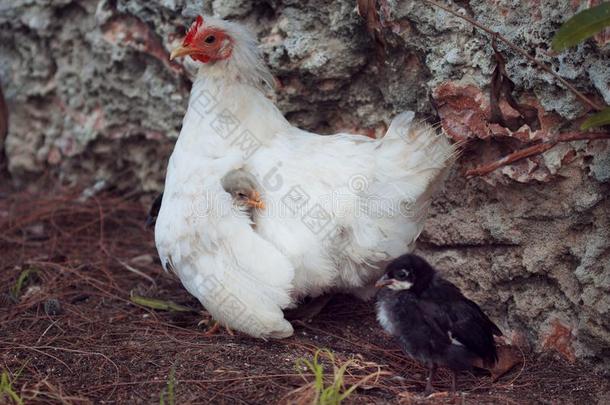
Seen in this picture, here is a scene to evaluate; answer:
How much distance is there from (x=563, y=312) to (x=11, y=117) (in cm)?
476

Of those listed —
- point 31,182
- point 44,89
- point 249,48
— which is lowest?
point 31,182

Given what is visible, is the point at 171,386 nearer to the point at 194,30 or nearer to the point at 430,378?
the point at 430,378

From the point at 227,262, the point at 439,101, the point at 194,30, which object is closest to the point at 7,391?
the point at 227,262

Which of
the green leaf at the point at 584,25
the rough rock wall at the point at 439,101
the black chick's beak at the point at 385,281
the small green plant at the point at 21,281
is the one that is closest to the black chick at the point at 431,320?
the black chick's beak at the point at 385,281

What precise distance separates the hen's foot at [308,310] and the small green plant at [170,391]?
962 millimetres

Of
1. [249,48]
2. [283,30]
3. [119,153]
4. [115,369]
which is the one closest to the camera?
[115,369]

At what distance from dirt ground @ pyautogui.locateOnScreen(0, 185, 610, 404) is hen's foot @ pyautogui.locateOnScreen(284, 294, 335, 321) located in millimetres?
64

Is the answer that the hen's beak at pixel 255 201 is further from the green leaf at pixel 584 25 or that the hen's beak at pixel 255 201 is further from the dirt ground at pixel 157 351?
the green leaf at pixel 584 25

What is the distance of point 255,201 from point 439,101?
Answer: 3.83 ft

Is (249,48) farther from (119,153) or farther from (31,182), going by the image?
(31,182)

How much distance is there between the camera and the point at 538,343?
3.95 m

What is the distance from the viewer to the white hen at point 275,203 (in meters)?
3.77

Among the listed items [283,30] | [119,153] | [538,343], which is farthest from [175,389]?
[119,153]

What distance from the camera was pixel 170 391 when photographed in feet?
10.4
